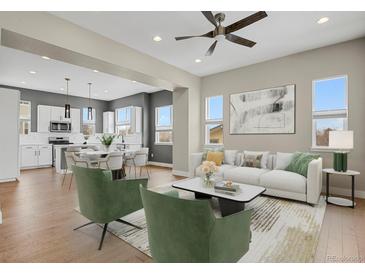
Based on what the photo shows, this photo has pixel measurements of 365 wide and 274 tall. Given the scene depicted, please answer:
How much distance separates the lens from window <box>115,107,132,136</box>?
27.9 ft

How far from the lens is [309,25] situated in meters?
3.15

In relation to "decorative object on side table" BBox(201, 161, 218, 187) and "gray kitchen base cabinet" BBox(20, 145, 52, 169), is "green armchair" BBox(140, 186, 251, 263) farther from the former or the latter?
"gray kitchen base cabinet" BBox(20, 145, 52, 169)

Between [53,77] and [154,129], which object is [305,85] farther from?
[53,77]

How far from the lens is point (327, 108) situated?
13.1ft

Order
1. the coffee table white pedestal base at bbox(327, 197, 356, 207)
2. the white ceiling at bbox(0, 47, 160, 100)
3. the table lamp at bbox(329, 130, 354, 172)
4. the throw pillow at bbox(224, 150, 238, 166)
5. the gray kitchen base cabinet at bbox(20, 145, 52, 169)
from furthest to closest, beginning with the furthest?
1. the gray kitchen base cabinet at bbox(20, 145, 52, 169)
2. the throw pillow at bbox(224, 150, 238, 166)
3. the white ceiling at bbox(0, 47, 160, 100)
4. the coffee table white pedestal base at bbox(327, 197, 356, 207)
5. the table lamp at bbox(329, 130, 354, 172)

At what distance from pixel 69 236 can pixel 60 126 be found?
6713 mm

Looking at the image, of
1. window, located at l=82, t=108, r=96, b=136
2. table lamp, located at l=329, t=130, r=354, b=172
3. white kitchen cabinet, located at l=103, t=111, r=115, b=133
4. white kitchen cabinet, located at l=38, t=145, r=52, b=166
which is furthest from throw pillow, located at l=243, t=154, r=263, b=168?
window, located at l=82, t=108, r=96, b=136

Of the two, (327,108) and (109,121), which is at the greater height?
(109,121)

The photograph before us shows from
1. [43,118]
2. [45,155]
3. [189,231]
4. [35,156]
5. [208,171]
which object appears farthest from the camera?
[43,118]

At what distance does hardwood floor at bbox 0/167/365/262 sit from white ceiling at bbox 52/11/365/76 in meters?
2.98

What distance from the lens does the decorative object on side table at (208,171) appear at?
2.85 metres

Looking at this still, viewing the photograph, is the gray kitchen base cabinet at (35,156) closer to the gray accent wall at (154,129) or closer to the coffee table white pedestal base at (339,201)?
the gray accent wall at (154,129)

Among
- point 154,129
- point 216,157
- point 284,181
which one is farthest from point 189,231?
point 154,129

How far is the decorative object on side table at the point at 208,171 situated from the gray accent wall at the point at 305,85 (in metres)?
2.39
